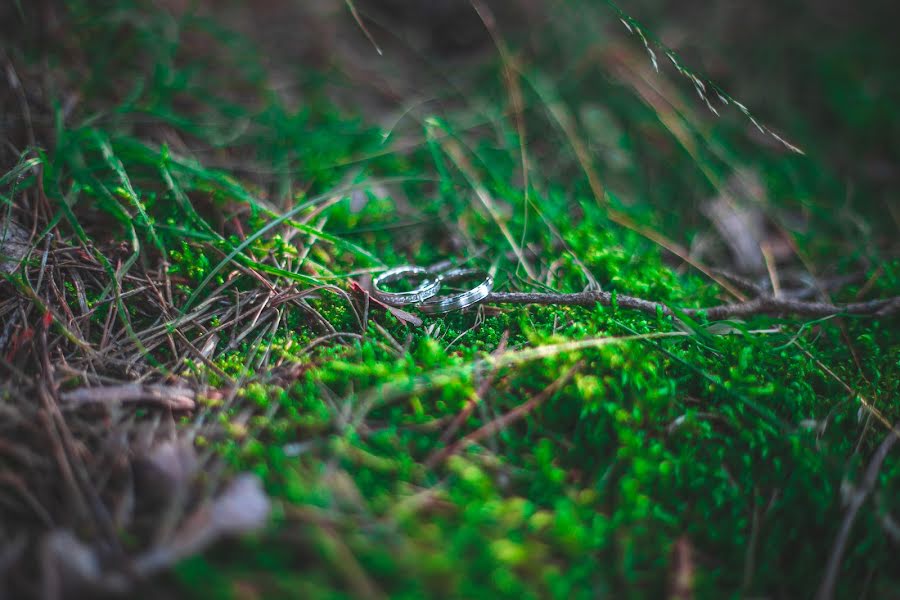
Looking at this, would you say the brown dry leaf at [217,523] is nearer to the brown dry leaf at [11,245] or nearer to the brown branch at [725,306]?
the brown branch at [725,306]

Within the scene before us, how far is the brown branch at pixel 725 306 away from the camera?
168 cm

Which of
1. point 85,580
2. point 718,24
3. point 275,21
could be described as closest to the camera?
Answer: point 85,580

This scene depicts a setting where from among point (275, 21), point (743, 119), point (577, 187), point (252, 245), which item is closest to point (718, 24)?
point (743, 119)

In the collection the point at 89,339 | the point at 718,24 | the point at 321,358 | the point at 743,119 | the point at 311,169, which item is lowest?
the point at 89,339

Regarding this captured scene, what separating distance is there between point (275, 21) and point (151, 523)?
149 inches

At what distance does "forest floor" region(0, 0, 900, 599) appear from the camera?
1.06 meters

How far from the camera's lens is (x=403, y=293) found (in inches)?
66.8

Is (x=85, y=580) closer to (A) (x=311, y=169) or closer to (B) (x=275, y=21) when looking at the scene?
(A) (x=311, y=169)

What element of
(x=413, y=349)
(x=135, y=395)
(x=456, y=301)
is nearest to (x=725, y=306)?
(x=456, y=301)

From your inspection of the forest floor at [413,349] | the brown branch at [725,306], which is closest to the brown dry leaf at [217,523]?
the forest floor at [413,349]

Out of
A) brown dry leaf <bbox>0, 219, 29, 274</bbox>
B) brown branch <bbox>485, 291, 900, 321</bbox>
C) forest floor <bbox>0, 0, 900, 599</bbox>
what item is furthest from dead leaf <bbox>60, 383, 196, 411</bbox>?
brown branch <bbox>485, 291, 900, 321</bbox>

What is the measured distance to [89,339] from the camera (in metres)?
1.54

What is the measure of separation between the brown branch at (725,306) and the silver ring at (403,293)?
197 millimetres

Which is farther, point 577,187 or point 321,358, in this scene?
point 577,187
